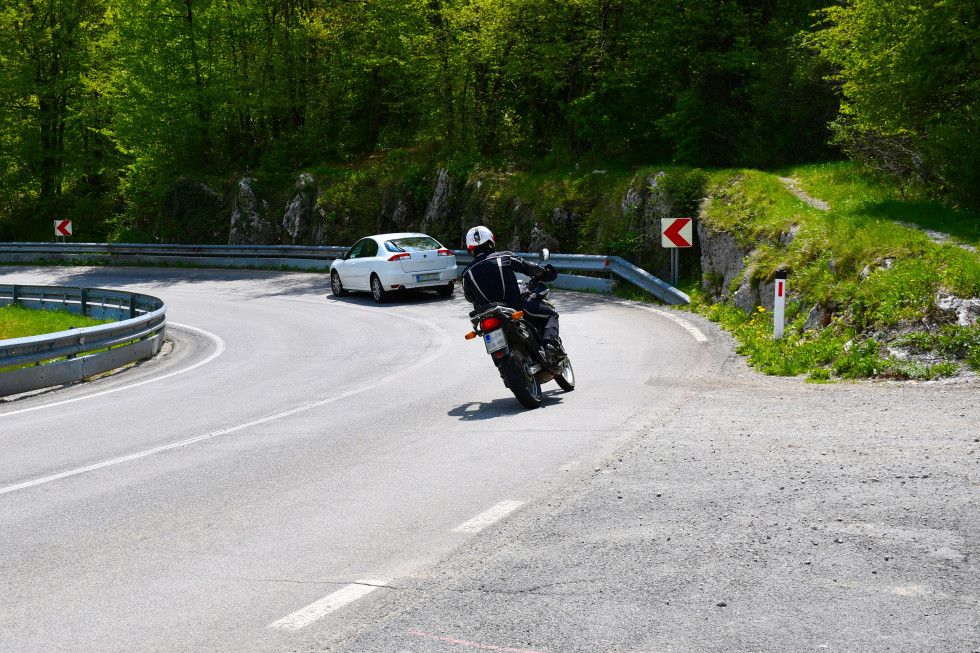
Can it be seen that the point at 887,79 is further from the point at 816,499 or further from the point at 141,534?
the point at 141,534

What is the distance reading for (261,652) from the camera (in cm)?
375

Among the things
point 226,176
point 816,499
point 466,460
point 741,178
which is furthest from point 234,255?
point 816,499

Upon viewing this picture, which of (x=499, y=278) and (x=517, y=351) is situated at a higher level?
(x=499, y=278)

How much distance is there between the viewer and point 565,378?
10.1m

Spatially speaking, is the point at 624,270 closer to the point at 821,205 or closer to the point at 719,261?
the point at 719,261

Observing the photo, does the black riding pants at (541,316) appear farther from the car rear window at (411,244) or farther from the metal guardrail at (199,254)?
the metal guardrail at (199,254)

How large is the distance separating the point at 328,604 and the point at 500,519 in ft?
4.77

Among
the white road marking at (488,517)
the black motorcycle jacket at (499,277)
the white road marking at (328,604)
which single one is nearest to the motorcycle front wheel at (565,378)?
the black motorcycle jacket at (499,277)

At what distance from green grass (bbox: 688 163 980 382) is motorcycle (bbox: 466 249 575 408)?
9.71ft

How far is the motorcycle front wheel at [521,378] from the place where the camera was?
9.11 m

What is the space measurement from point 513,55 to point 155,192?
1814cm

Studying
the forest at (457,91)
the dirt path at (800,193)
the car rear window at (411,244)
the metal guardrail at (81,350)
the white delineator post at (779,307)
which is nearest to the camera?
the metal guardrail at (81,350)

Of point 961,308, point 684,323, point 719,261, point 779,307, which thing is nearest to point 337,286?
point 719,261

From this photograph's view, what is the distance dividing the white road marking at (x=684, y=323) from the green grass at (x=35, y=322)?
1129 cm
